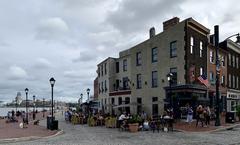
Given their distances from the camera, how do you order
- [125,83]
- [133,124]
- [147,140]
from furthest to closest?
[125,83] < [133,124] < [147,140]

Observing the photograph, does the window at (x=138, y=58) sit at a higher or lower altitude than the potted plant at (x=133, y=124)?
higher

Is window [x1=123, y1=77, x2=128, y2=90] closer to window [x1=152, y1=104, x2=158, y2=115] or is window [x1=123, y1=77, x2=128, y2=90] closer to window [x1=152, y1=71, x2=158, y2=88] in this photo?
window [x1=152, y1=71, x2=158, y2=88]

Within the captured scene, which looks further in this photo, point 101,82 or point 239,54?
point 101,82

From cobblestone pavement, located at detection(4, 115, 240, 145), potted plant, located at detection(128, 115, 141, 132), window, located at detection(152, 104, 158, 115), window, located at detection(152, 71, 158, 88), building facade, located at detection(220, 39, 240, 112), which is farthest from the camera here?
building facade, located at detection(220, 39, 240, 112)

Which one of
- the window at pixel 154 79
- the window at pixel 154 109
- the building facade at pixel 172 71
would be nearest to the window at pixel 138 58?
the building facade at pixel 172 71

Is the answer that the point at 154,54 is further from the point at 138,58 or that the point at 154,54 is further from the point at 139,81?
the point at 139,81

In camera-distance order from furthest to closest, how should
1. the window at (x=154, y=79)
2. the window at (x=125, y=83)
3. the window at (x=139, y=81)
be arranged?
the window at (x=125, y=83), the window at (x=139, y=81), the window at (x=154, y=79)

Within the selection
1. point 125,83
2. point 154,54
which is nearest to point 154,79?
point 154,54

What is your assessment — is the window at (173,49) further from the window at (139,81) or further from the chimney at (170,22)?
the window at (139,81)

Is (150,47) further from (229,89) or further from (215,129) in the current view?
(215,129)

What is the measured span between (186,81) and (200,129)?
31.6 ft

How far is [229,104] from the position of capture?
47969 millimetres

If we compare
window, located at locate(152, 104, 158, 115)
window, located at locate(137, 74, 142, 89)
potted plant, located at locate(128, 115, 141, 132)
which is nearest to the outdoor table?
potted plant, located at locate(128, 115, 141, 132)

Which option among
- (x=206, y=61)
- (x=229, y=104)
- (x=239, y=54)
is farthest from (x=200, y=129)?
(x=239, y=54)
